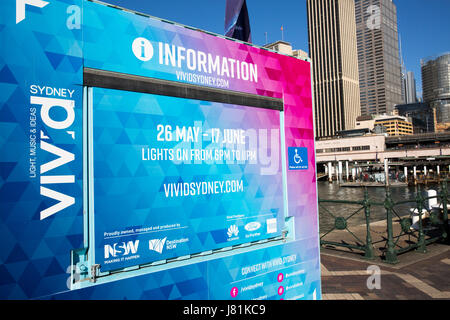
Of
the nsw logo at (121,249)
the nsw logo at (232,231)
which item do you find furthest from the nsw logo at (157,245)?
the nsw logo at (232,231)

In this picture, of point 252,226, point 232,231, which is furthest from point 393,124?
point 232,231

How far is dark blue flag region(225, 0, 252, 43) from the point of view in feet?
14.8

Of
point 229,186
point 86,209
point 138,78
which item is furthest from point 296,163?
point 86,209

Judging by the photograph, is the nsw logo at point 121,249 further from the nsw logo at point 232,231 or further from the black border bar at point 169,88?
the black border bar at point 169,88

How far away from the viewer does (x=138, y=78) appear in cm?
283

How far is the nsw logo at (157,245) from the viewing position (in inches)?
110

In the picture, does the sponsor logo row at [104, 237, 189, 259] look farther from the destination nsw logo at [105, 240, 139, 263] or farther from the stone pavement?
the stone pavement

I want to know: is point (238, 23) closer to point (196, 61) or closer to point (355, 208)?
point (196, 61)

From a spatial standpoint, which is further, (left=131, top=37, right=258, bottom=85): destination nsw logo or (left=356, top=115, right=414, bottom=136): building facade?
(left=356, top=115, right=414, bottom=136): building facade

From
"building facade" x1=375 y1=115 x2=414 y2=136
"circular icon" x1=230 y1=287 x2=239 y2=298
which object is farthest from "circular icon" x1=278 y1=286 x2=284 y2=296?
"building facade" x1=375 y1=115 x2=414 y2=136

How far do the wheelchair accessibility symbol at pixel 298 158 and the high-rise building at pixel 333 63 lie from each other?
174471 millimetres

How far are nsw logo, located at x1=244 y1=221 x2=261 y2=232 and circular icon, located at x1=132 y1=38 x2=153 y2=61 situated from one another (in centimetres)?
191
